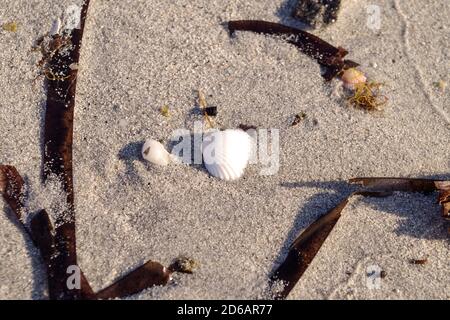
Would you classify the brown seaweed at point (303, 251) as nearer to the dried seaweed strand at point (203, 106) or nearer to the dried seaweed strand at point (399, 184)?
the dried seaweed strand at point (399, 184)

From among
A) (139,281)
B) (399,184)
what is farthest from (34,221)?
(399,184)

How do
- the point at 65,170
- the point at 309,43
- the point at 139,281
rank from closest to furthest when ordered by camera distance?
the point at 139,281 → the point at 65,170 → the point at 309,43

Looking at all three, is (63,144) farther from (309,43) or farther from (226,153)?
(309,43)

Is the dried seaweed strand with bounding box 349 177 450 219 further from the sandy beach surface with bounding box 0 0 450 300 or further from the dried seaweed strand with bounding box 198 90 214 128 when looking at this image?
the dried seaweed strand with bounding box 198 90 214 128

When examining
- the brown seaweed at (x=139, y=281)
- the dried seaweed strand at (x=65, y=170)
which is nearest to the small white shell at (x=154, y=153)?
the dried seaweed strand at (x=65, y=170)

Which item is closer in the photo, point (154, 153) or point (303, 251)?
point (303, 251)

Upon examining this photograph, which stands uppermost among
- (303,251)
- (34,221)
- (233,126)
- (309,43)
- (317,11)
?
(317,11)
